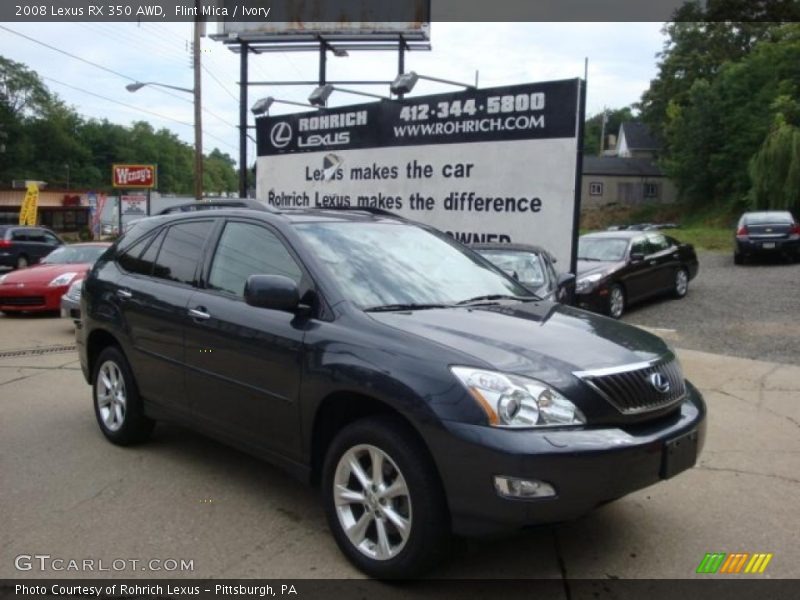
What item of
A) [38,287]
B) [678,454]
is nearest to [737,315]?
[678,454]

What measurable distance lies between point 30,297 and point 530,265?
888 cm

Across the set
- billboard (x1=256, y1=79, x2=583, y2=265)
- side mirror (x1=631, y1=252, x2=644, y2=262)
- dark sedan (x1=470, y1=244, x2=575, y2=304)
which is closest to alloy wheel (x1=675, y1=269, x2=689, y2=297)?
side mirror (x1=631, y1=252, x2=644, y2=262)

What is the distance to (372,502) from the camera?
3.34 m

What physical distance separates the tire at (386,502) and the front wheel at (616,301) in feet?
29.9

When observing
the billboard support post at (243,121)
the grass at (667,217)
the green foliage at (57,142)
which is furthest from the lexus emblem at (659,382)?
the green foliage at (57,142)

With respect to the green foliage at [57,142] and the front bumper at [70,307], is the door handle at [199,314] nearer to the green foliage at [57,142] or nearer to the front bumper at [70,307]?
the front bumper at [70,307]

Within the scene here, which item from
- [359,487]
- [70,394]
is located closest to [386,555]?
[359,487]

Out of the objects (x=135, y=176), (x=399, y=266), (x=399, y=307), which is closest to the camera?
(x=399, y=307)

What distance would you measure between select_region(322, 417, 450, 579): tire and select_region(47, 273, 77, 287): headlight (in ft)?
35.8

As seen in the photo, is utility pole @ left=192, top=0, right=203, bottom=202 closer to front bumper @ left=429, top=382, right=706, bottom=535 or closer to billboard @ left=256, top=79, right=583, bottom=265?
billboard @ left=256, top=79, right=583, bottom=265

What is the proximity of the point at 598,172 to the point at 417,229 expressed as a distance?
68.3 metres

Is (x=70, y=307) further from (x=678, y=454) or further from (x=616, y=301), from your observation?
(x=678, y=454)

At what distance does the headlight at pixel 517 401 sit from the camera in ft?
9.87

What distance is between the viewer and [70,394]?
23.1ft
